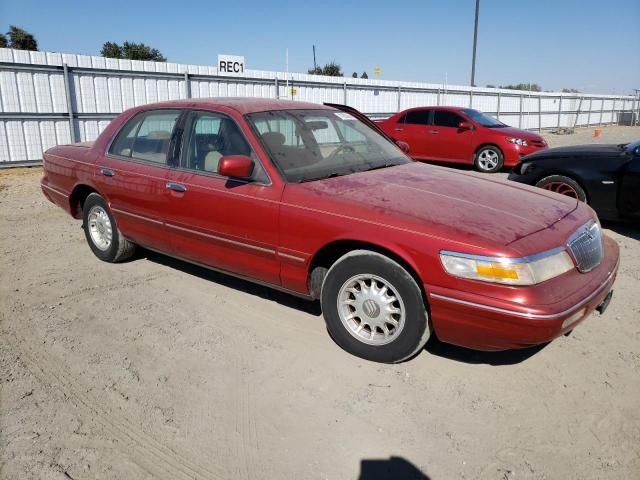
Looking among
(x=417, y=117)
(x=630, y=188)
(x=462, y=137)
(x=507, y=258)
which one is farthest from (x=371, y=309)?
(x=417, y=117)

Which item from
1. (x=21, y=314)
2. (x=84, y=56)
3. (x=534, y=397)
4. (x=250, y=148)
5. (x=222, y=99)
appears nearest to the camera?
(x=534, y=397)

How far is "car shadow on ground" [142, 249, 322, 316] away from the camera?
410 centimetres

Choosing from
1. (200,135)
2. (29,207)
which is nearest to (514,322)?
(200,135)

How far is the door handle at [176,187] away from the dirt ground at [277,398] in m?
0.92

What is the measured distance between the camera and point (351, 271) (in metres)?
3.11

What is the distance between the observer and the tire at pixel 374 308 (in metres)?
2.93

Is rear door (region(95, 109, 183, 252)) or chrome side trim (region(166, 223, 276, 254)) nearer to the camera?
chrome side trim (region(166, 223, 276, 254))

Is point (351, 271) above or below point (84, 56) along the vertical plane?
below

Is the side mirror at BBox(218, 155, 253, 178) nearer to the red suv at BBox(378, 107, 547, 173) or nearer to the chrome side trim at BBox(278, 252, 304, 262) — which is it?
the chrome side trim at BBox(278, 252, 304, 262)

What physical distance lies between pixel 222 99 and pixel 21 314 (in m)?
2.36

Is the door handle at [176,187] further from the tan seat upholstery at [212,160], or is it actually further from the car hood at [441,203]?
the car hood at [441,203]

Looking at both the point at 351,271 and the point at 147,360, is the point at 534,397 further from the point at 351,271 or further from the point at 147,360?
the point at 147,360

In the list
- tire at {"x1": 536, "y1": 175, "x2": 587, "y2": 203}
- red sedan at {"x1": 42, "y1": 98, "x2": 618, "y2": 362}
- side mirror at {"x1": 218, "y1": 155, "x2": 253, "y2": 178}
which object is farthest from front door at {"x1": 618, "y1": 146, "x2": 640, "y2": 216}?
side mirror at {"x1": 218, "y1": 155, "x2": 253, "y2": 178}

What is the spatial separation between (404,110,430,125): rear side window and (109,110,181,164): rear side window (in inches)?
361
